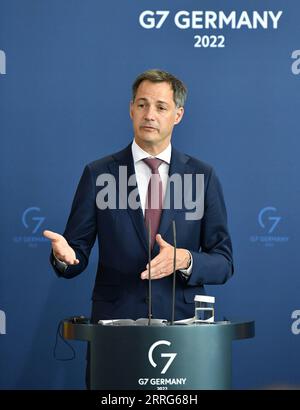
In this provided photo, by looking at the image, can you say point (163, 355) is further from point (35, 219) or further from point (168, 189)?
point (35, 219)

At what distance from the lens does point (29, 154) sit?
5148 mm

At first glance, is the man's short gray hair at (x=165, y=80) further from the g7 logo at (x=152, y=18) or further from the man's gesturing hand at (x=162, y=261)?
the man's gesturing hand at (x=162, y=261)

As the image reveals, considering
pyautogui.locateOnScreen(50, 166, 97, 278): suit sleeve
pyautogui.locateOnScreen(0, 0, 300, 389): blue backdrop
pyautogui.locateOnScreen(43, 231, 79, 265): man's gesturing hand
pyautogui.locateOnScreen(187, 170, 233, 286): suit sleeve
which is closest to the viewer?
pyautogui.locateOnScreen(43, 231, 79, 265): man's gesturing hand

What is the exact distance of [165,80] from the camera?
4734 mm

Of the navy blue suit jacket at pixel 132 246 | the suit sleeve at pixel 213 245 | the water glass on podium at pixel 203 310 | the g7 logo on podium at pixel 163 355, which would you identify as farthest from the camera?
the navy blue suit jacket at pixel 132 246

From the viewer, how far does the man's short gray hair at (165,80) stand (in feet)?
15.5

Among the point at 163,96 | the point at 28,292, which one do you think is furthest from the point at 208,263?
the point at 28,292

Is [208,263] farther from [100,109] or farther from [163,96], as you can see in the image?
[100,109]

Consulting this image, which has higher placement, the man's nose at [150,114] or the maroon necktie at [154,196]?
the man's nose at [150,114]

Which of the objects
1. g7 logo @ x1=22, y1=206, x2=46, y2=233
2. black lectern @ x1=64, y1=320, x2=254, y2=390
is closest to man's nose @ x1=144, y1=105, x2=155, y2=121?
g7 logo @ x1=22, y1=206, x2=46, y2=233

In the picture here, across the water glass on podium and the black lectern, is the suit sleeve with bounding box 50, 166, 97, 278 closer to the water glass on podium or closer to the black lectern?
the water glass on podium

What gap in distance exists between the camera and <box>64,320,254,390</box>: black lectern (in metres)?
3.38

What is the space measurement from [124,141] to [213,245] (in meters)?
0.95

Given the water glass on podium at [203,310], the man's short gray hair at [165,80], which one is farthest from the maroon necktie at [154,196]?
the water glass on podium at [203,310]
